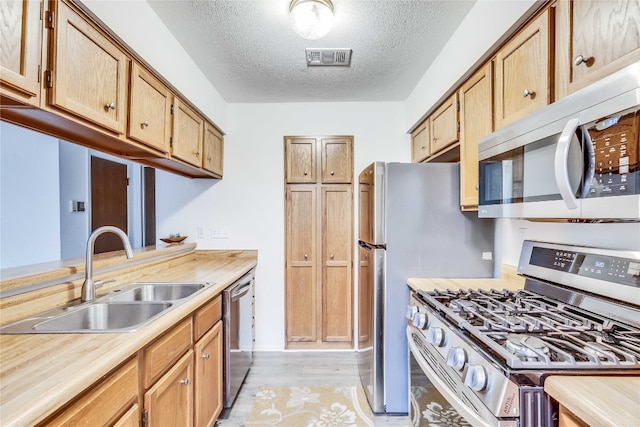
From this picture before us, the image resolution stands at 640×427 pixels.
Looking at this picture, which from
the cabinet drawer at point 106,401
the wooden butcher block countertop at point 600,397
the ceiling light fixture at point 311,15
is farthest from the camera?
the ceiling light fixture at point 311,15

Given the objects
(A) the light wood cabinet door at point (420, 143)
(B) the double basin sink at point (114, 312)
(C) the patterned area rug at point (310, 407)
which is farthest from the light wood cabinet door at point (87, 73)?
(A) the light wood cabinet door at point (420, 143)

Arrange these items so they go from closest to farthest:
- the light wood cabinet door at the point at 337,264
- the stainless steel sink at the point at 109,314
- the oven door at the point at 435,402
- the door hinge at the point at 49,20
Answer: the oven door at the point at 435,402 → the door hinge at the point at 49,20 → the stainless steel sink at the point at 109,314 → the light wood cabinet door at the point at 337,264

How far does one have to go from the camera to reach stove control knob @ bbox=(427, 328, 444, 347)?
3.75 feet

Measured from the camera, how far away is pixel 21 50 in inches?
38.2

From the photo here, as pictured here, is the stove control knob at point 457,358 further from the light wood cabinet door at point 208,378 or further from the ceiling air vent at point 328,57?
the ceiling air vent at point 328,57

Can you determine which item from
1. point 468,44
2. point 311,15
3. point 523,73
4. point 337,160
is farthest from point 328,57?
point 523,73

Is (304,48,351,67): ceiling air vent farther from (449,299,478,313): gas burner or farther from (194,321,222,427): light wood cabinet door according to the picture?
(194,321,222,427): light wood cabinet door

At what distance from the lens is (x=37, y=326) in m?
1.12

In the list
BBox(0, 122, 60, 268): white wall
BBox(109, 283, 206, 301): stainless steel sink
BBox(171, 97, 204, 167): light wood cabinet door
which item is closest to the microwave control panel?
BBox(109, 283, 206, 301): stainless steel sink

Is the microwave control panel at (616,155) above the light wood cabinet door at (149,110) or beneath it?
beneath

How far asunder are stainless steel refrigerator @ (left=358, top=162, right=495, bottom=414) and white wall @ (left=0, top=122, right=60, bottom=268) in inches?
110

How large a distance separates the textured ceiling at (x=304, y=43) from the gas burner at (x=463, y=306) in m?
1.49

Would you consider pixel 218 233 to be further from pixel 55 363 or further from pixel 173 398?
pixel 55 363

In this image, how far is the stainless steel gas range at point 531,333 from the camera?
2.54ft
